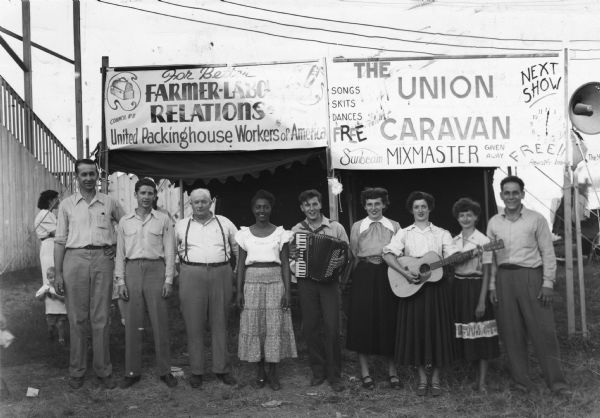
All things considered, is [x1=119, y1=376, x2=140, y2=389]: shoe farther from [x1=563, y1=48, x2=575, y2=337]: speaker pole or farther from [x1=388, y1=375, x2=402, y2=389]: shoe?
[x1=563, y1=48, x2=575, y2=337]: speaker pole

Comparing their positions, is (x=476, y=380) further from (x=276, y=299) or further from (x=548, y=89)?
(x=548, y=89)

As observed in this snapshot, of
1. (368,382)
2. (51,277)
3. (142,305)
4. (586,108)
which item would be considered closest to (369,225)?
(368,382)

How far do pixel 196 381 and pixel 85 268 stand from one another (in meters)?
1.40

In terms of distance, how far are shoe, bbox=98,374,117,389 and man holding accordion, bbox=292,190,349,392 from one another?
1.78m

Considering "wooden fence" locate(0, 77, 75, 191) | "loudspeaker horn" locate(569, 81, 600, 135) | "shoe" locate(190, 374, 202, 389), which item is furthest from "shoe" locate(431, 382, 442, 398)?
"wooden fence" locate(0, 77, 75, 191)

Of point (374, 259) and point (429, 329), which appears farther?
point (374, 259)

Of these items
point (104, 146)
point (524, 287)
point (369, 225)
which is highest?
point (104, 146)

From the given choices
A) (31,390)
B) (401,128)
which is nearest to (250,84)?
(401,128)

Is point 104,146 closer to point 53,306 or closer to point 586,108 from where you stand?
point 53,306

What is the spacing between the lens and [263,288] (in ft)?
19.3

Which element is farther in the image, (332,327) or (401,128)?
(401,128)

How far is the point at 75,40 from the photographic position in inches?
396

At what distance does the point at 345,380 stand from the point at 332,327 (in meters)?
0.62

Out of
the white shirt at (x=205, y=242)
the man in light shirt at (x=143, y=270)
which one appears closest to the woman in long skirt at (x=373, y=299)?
the white shirt at (x=205, y=242)
